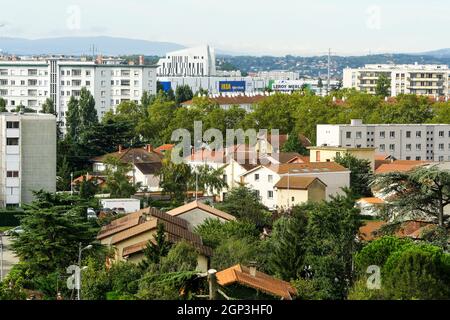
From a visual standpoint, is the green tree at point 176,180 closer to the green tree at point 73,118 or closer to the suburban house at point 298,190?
the suburban house at point 298,190

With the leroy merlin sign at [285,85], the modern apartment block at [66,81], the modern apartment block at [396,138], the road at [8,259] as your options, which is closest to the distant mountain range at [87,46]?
the modern apartment block at [66,81]

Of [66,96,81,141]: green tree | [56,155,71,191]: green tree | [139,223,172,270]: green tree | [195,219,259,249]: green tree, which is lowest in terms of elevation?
[56,155,71,191]: green tree

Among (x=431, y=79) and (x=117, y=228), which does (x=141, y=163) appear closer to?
(x=117, y=228)

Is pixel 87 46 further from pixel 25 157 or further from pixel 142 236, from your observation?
pixel 142 236

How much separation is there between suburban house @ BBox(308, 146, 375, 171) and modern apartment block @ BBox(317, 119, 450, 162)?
9.08 feet

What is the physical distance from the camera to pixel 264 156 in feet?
105

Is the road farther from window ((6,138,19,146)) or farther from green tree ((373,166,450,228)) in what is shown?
window ((6,138,19,146))

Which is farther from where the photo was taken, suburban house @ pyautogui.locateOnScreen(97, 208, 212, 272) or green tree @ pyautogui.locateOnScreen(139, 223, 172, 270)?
suburban house @ pyautogui.locateOnScreen(97, 208, 212, 272)

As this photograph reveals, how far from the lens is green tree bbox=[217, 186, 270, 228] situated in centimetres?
2241

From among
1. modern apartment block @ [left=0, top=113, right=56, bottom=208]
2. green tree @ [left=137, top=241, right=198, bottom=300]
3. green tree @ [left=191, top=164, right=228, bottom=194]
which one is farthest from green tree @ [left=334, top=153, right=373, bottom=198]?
green tree @ [left=137, top=241, right=198, bottom=300]

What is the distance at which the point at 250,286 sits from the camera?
12367 mm

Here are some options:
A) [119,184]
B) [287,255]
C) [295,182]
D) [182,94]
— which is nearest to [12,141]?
[119,184]

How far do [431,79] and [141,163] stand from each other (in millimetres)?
44969
